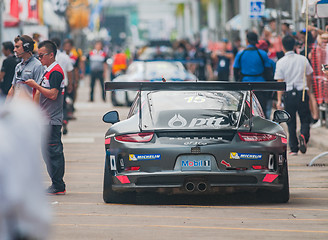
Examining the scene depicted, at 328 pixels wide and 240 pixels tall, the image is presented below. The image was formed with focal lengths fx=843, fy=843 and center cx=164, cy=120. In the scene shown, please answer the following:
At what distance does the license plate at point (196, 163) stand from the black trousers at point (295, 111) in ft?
15.5

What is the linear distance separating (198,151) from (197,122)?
383 mm

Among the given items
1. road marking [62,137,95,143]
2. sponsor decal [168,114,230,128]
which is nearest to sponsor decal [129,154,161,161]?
A: sponsor decal [168,114,230,128]

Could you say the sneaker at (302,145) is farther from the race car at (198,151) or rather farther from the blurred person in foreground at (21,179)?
the blurred person in foreground at (21,179)

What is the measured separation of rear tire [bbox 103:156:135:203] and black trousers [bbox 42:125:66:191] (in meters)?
0.93

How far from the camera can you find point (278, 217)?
772 cm

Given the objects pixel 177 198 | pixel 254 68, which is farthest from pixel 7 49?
pixel 177 198

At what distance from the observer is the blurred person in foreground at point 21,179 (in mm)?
2617

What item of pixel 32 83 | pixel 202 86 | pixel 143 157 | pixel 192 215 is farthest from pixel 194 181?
pixel 32 83

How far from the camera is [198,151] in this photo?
8047mm

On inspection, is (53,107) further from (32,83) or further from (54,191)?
(54,191)

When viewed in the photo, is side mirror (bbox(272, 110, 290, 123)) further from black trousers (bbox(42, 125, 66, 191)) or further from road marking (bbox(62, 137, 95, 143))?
road marking (bbox(62, 137, 95, 143))

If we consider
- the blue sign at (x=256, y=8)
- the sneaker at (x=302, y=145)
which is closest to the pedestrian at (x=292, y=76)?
the sneaker at (x=302, y=145)

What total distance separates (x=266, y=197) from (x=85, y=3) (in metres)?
56.9

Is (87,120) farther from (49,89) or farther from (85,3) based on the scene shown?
(85,3)
